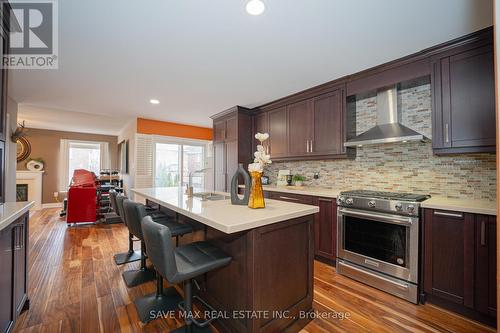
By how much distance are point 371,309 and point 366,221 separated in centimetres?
79

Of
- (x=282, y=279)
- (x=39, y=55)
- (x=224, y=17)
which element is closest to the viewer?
(x=282, y=279)

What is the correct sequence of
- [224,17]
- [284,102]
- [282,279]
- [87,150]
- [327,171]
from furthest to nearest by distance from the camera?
[87,150] → [284,102] → [327,171] → [224,17] → [282,279]

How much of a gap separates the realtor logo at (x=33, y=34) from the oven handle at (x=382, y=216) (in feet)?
10.1

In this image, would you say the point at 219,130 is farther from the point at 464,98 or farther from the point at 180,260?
the point at 464,98

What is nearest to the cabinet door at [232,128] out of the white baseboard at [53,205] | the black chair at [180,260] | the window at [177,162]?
the window at [177,162]

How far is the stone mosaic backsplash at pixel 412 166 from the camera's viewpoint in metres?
2.12

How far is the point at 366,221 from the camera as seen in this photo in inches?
89.9

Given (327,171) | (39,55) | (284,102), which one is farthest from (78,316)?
(284,102)

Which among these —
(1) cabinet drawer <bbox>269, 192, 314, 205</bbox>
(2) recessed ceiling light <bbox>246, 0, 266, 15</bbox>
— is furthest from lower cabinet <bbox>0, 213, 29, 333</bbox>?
(1) cabinet drawer <bbox>269, 192, 314, 205</bbox>

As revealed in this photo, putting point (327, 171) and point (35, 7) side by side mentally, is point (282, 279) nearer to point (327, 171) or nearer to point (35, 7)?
point (327, 171)

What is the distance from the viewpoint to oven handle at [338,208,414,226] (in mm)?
2002

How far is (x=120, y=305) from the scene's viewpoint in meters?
1.89

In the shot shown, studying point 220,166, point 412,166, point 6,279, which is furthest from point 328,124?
point 6,279

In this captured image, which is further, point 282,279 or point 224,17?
point 224,17
